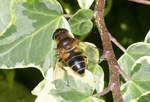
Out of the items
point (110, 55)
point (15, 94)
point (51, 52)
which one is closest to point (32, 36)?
point (51, 52)

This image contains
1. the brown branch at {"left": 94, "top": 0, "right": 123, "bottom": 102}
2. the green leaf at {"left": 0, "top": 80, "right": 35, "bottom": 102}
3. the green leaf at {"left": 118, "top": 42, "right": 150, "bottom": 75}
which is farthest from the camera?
the green leaf at {"left": 0, "top": 80, "right": 35, "bottom": 102}

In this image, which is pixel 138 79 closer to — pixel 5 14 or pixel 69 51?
pixel 69 51

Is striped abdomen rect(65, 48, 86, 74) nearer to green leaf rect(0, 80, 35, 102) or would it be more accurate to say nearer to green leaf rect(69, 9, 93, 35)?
green leaf rect(69, 9, 93, 35)

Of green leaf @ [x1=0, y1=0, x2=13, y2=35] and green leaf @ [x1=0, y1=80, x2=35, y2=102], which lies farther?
green leaf @ [x1=0, y1=80, x2=35, y2=102]

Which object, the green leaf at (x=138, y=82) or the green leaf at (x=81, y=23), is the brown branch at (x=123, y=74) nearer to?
the green leaf at (x=138, y=82)

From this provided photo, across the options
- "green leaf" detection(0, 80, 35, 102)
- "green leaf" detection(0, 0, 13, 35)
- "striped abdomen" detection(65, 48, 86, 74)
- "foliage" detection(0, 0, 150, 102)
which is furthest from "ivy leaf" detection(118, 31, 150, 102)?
"green leaf" detection(0, 80, 35, 102)

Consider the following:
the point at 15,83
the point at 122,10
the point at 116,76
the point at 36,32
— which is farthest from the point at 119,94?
the point at 15,83

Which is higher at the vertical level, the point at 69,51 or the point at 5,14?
the point at 5,14
